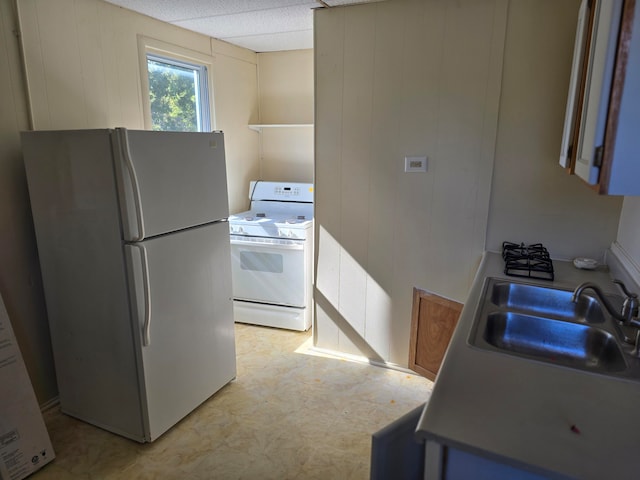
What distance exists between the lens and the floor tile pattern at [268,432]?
80.4 inches

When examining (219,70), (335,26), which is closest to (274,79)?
(219,70)

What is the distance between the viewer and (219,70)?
3535mm

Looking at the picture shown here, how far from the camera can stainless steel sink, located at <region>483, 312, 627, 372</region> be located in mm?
1460

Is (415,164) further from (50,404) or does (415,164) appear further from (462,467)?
(50,404)

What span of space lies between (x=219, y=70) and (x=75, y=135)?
184 cm

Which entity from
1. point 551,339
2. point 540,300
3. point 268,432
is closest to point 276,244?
point 268,432

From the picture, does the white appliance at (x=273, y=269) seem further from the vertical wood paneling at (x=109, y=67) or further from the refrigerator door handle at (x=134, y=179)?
the refrigerator door handle at (x=134, y=179)

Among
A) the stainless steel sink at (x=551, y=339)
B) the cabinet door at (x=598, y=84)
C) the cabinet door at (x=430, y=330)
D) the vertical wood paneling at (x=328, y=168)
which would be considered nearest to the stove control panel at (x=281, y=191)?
the vertical wood paneling at (x=328, y=168)

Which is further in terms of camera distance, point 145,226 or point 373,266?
point 373,266

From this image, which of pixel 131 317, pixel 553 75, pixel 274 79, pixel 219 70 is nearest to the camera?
pixel 131 317

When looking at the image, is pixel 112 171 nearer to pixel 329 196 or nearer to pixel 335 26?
pixel 329 196

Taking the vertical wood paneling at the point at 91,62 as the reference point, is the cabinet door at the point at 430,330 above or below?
below

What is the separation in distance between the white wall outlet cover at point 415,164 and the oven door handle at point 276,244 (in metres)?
1.08

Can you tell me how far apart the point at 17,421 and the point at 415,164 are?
2.49 m
